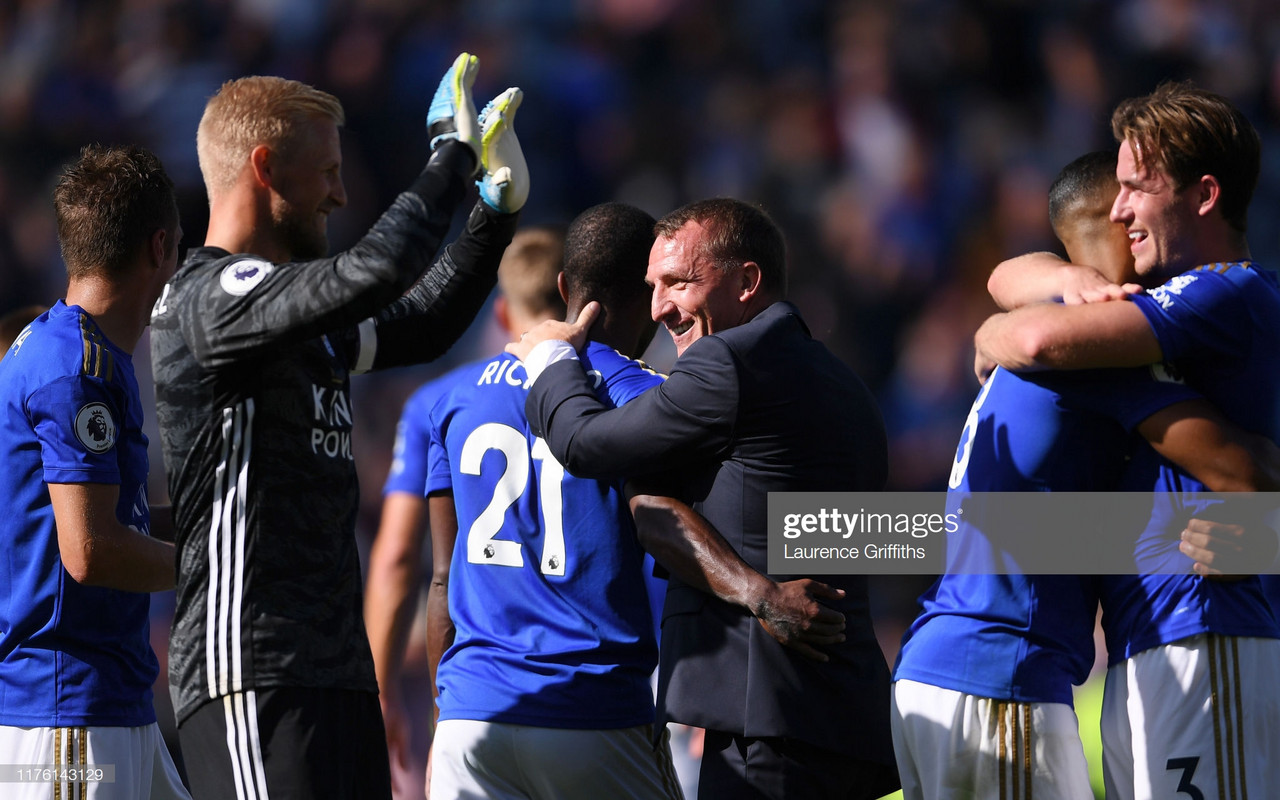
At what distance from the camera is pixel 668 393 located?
2.98 metres

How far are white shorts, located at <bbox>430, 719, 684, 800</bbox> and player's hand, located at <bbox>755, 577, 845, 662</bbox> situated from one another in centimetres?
60

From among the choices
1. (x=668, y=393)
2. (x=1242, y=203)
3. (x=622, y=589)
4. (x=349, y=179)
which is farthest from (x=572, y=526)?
(x=349, y=179)

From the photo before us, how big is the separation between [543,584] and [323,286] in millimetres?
1126

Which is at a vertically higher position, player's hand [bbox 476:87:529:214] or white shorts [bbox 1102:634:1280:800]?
player's hand [bbox 476:87:529:214]

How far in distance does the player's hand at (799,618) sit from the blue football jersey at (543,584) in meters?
0.56

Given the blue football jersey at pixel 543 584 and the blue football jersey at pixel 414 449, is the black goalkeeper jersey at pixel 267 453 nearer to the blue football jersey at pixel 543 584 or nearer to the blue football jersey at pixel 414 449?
the blue football jersey at pixel 543 584

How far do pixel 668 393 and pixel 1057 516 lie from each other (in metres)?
0.91

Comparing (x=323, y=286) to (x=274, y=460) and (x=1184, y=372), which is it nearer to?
(x=274, y=460)

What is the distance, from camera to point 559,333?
133 inches

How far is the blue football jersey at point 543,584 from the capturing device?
3262mm

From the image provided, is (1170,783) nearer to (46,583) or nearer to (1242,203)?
(1242,203)

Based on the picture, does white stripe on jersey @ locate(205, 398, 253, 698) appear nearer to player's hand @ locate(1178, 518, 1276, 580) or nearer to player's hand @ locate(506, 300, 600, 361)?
player's hand @ locate(506, 300, 600, 361)

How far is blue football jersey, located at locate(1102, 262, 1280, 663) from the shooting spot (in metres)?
2.74

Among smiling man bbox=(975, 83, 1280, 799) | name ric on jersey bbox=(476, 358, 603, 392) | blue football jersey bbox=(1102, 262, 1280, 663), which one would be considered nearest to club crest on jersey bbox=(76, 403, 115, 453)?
name ric on jersey bbox=(476, 358, 603, 392)
